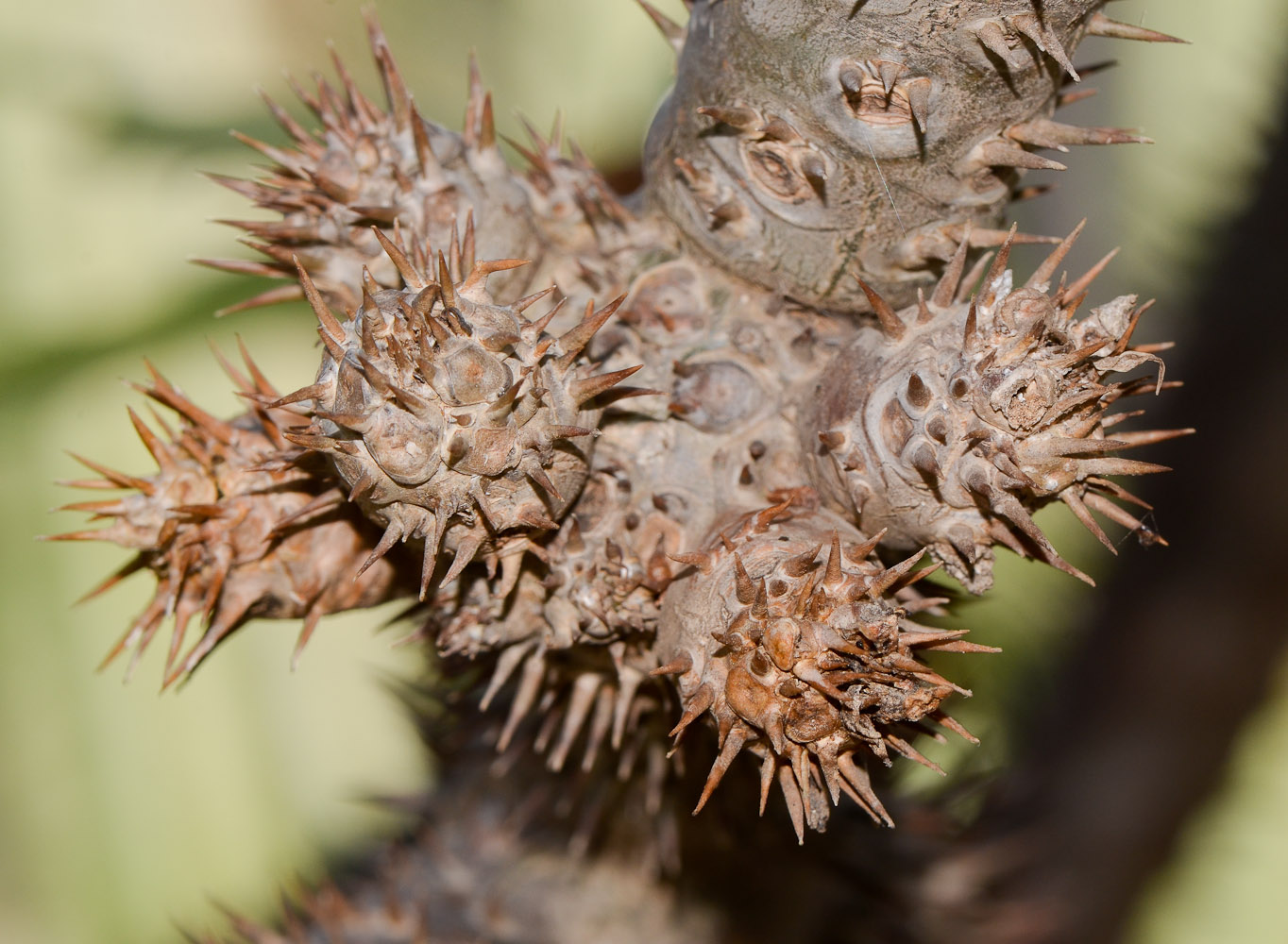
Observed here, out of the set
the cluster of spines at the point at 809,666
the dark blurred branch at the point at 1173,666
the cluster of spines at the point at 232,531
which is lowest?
the dark blurred branch at the point at 1173,666

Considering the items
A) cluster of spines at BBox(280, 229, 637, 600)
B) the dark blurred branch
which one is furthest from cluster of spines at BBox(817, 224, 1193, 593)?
the dark blurred branch

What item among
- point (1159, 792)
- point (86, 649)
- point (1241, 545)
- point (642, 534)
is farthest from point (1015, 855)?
point (86, 649)

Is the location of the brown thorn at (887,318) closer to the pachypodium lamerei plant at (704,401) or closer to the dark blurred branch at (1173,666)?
the pachypodium lamerei plant at (704,401)

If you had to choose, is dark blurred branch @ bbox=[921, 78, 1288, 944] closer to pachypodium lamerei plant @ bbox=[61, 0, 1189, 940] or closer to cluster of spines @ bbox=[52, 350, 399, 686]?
pachypodium lamerei plant @ bbox=[61, 0, 1189, 940]

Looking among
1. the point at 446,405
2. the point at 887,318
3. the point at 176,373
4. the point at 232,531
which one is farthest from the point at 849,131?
the point at 176,373

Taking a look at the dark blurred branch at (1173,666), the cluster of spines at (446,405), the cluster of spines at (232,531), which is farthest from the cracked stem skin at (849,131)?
the dark blurred branch at (1173,666)

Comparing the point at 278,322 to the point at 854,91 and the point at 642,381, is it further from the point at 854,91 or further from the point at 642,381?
the point at 854,91

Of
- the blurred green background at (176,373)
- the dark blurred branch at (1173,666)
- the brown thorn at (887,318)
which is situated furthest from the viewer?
the blurred green background at (176,373)
